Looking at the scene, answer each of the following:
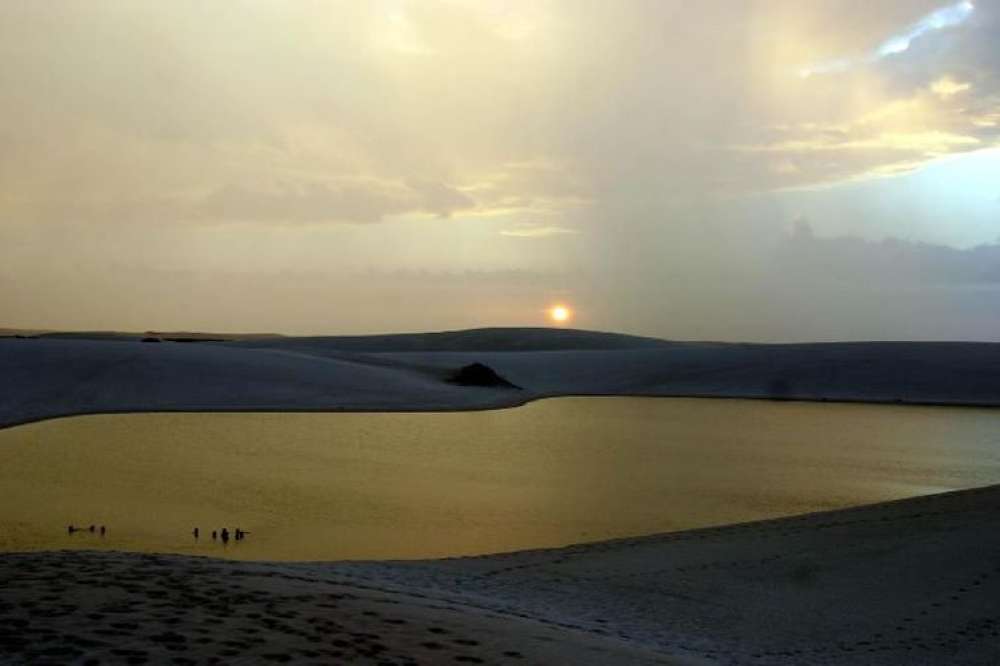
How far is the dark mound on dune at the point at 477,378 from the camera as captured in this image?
3662cm

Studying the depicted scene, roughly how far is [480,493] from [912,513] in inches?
227

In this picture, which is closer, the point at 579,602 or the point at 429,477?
the point at 579,602

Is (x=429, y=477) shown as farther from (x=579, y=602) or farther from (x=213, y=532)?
(x=579, y=602)

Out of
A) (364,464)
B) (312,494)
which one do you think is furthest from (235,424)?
(312,494)

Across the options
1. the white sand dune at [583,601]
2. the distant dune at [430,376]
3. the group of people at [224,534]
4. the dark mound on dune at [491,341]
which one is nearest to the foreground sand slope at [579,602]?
the white sand dune at [583,601]

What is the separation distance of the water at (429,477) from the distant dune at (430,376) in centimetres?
333

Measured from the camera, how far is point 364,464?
1656cm

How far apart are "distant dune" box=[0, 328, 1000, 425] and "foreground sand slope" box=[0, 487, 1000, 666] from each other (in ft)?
58.1

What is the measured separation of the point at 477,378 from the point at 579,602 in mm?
29123

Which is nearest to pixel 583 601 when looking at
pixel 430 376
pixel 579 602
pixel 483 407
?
pixel 579 602

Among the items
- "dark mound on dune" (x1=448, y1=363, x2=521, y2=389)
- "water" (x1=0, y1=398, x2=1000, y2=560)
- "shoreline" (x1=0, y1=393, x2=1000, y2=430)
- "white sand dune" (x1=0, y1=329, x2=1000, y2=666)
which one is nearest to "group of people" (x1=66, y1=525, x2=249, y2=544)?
"water" (x1=0, y1=398, x2=1000, y2=560)

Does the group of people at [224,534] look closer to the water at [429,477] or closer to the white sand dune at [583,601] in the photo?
the water at [429,477]

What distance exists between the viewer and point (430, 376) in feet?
125

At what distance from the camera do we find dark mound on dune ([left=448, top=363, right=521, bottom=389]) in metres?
36.6
